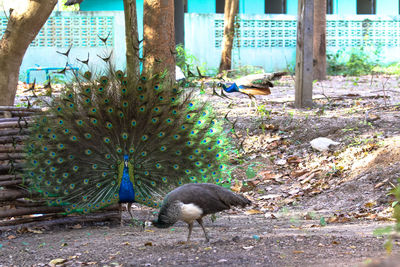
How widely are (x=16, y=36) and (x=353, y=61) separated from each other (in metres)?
15.5

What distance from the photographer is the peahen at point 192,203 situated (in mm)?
4723

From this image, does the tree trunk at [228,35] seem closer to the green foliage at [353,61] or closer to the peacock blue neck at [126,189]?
the green foliage at [353,61]

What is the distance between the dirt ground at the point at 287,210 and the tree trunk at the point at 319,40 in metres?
3.78

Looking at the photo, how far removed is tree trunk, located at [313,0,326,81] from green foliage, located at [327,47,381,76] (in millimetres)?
3771

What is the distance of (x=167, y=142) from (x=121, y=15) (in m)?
13.4

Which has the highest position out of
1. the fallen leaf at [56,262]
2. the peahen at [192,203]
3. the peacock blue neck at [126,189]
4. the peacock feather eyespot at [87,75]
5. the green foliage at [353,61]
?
the peacock feather eyespot at [87,75]

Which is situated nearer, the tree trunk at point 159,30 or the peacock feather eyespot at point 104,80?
the peacock feather eyespot at point 104,80

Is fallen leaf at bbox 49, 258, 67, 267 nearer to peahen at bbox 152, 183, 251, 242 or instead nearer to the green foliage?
peahen at bbox 152, 183, 251, 242

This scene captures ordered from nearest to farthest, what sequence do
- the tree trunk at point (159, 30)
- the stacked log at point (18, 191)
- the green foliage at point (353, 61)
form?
the stacked log at point (18, 191) → the tree trunk at point (159, 30) → the green foliage at point (353, 61)

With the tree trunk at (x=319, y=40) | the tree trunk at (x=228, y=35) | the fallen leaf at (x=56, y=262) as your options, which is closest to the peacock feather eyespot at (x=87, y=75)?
the fallen leaf at (x=56, y=262)

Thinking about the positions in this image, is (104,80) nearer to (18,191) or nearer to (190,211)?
(18,191)

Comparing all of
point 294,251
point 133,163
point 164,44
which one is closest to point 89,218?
point 133,163

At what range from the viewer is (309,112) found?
10398 mm

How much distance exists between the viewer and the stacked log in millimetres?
6207
